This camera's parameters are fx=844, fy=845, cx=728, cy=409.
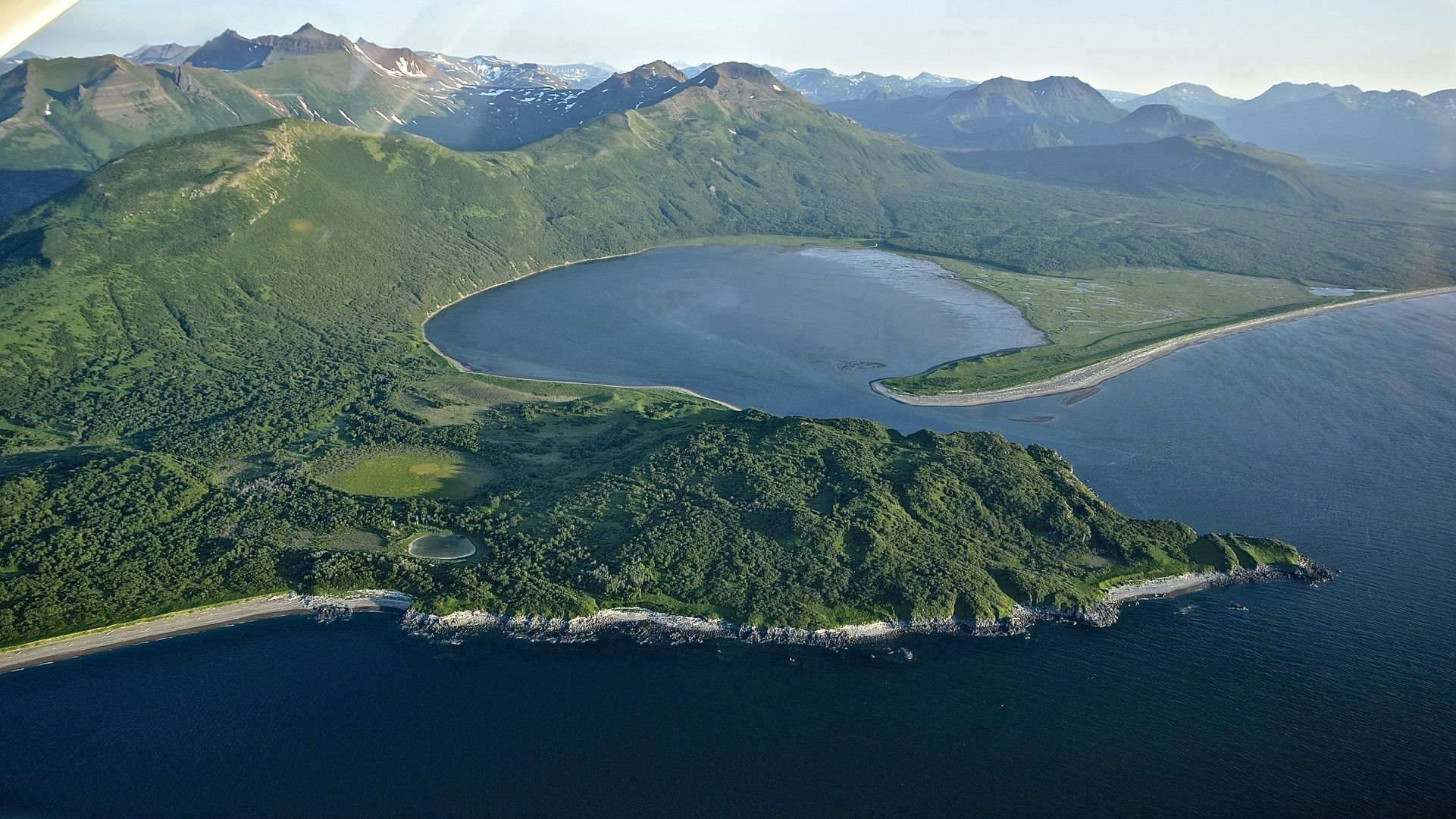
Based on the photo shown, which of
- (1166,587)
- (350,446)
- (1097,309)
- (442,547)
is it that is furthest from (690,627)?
(1097,309)

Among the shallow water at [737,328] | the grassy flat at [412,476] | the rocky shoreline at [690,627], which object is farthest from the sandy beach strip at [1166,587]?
the grassy flat at [412,476]

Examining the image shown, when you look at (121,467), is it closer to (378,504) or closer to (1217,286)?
(378,504)

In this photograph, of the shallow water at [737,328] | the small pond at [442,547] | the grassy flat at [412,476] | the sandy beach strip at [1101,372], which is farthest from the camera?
the shallow water at [737,328]

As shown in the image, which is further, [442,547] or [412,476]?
[412,476]

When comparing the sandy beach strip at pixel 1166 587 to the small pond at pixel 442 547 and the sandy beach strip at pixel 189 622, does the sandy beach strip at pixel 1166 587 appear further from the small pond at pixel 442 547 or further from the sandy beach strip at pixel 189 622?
the sandy beach strip at pixel 189 622

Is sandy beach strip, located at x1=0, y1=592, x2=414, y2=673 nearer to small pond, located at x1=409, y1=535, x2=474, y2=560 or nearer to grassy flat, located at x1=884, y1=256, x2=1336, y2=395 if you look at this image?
small pond, located at x1=409, y1=535, x2=474, y2=560

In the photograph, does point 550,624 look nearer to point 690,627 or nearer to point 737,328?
point 690,627

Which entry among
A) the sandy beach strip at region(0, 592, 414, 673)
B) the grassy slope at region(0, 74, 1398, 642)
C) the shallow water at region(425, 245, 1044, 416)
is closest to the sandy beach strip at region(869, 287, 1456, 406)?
the shallow water at region(425, 245, 1044, 416)
